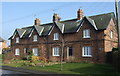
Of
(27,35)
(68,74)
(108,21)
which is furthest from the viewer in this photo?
(27,35)

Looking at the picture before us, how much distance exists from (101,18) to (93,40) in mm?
4268

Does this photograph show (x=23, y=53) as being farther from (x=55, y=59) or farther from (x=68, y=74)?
(x=68, y=74)

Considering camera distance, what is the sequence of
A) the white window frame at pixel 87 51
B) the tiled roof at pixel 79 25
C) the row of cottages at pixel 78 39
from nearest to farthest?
1. the row of cottages at pixel 78 39
2. the tiled roof at pixel 79 25
3. the white window frame at pixel 87 51

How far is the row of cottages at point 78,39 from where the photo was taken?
26.4 meters

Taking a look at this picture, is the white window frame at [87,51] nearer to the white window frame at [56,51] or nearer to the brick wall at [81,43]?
the brick wall at [81,43]

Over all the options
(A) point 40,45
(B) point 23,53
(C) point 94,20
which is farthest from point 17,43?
(C) point 94,20

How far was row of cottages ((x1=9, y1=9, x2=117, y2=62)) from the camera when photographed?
26.4 m

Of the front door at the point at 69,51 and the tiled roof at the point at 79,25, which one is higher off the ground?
the tiled roof at the point at 79,25

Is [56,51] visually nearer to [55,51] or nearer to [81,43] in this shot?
[55,51]

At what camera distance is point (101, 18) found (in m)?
28.4

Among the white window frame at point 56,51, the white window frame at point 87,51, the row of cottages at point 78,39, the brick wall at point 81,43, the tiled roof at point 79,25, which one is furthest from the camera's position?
the white window frame at point 56,51

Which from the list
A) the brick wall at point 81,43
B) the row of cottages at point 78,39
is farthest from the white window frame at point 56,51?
the brick wall at point 81,43

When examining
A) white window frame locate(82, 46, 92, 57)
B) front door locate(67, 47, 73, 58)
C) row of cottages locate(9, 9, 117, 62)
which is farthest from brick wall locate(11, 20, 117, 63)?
white window frame locate(82, 46, 92, 57)

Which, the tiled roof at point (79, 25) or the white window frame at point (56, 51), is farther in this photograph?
the white window frame at point (56, 51)
